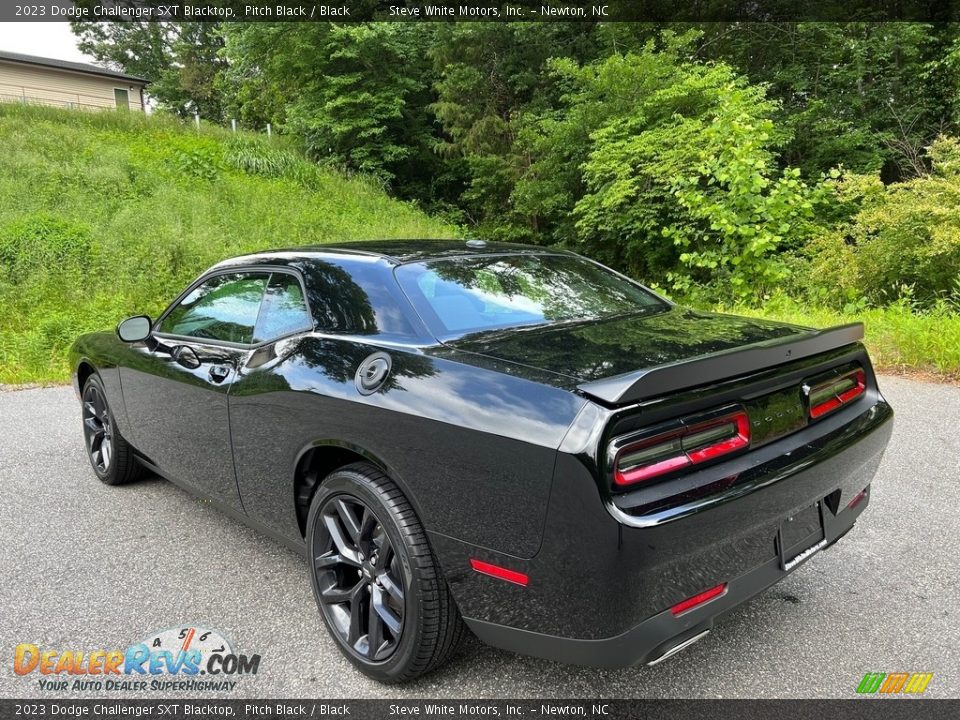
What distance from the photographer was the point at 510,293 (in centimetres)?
277

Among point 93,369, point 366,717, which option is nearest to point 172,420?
point 93,369

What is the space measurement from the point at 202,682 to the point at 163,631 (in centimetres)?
39

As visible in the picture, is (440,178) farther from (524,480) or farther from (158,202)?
(524,480)

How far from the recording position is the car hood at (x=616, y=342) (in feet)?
6.45

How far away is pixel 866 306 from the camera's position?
9.59m

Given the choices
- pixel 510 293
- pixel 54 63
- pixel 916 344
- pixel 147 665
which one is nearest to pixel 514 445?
pixel 510 293

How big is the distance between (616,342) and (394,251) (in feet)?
3.79

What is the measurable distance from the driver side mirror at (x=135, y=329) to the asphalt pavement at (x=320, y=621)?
1.00 meters

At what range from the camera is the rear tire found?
13.0ft

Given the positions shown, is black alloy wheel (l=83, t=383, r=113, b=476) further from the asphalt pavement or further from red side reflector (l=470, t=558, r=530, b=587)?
red side reflector (l=470, t=558, r=530, b=587)

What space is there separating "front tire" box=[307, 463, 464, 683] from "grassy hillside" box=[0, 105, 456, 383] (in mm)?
7072

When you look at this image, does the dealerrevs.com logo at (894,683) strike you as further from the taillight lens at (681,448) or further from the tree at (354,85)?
the tree at (354,85)

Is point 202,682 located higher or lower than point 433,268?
lower

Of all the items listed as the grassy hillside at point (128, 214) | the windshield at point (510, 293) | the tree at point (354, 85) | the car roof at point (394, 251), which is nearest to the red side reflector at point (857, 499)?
the windshield at point (510, 293)
